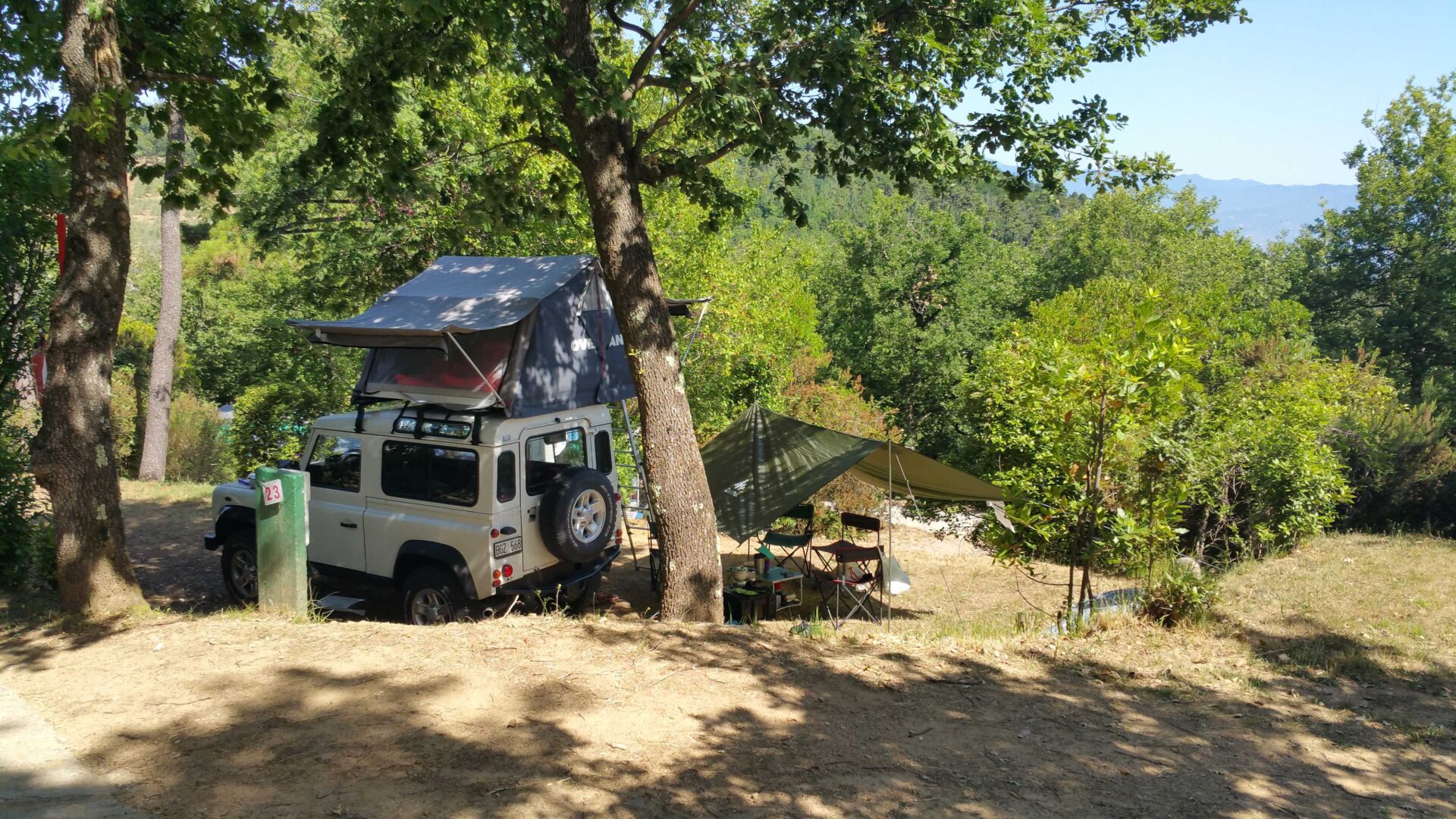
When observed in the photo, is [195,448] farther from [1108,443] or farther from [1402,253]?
[1402,253]

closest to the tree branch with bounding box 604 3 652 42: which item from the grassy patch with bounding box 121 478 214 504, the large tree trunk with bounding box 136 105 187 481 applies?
the grassy patch with bounding box 121 478 214 504

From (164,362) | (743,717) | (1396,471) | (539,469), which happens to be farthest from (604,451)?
(1396,471)

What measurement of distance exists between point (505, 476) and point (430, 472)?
2.38ft

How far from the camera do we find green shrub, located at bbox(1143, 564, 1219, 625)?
24.0ft

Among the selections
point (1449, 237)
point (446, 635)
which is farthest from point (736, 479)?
point (1449, 237)

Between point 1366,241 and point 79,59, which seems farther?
point 1366,241

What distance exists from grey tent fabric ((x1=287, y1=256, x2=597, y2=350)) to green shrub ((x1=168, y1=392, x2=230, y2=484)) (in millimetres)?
13042

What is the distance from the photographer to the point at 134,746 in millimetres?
4801

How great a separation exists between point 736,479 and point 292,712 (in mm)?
5664

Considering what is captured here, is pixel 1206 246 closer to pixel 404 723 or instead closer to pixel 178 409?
pixel 178 409

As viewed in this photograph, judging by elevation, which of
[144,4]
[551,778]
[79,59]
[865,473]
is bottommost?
[551,778]

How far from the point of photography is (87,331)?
655 cm

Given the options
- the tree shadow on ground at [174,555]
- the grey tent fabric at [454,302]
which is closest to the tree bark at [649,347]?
the grey tent fabric at [454,302]

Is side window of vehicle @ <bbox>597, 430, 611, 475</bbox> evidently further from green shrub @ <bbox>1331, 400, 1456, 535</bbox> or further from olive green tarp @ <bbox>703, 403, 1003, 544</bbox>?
green shrub @ <bbox>1331, 400, 1456, 535</bbox>
